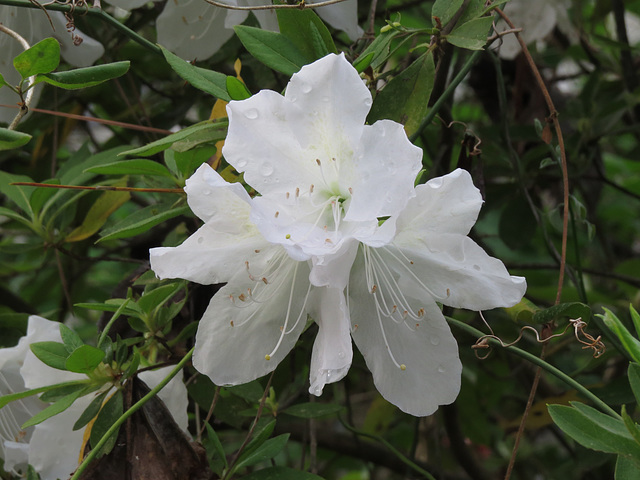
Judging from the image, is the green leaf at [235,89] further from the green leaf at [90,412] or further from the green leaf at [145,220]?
the green leaf at [90,412]

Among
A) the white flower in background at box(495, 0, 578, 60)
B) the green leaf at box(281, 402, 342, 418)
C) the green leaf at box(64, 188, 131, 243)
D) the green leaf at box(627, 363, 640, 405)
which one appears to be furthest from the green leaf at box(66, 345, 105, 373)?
the white flower in background at box(495, 0, 578, 60)

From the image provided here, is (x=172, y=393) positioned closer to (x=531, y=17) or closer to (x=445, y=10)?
(x=445, y=10)

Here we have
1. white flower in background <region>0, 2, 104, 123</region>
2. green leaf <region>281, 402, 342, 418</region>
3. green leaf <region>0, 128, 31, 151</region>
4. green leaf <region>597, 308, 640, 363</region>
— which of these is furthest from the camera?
white flower in background <region>0, 2, 104, 123</region>

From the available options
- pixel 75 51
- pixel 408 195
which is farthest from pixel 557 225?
pixel 75 51

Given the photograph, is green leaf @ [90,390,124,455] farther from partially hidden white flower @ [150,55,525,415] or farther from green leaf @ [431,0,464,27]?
green leaf @ [431,0,464,27]

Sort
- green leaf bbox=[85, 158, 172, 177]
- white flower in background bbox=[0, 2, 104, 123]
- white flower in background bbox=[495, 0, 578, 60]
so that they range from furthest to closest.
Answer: white flower in background bbox=[495, 0, 578, 60]
white flower in background bbox=[0, 2, 104, 123]
green leaf bbox=[85, 158, 172, 177]

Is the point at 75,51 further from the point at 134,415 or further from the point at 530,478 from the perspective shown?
the point at 530,478

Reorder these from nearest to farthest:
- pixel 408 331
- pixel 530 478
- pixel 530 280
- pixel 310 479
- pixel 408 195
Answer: pixel 408 195 < pixel 408 331 < pixel 310 479 < pixel 530 280 < pixel 530 478

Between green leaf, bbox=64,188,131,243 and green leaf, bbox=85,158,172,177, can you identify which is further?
green leaf, bbox=64,188,131,243
